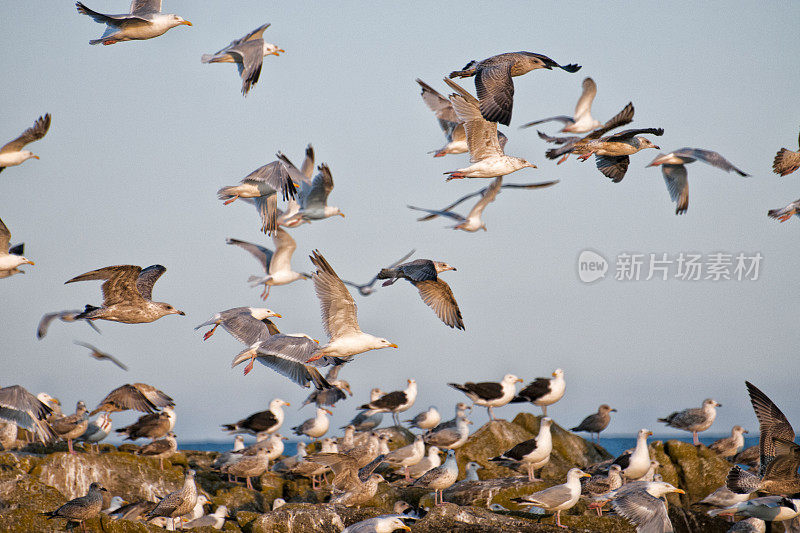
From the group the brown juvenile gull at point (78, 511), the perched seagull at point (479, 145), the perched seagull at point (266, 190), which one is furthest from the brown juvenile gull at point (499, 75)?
the brown juvenile gull at point (78, 511)

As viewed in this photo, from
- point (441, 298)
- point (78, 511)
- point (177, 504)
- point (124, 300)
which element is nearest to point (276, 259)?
point (441, 298)

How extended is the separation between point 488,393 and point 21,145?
29.4 feet

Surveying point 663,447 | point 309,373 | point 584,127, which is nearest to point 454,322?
point 309,373

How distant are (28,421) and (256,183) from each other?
15.4ft

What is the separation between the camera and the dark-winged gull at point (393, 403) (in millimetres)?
18328

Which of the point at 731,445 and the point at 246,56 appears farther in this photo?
the point at 731,445

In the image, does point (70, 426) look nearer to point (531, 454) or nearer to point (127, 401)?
point (127, 401)

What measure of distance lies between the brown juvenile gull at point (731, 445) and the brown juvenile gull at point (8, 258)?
1158 centimetres

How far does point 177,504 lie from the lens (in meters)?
Answer: 12.1

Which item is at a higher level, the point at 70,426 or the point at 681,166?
the point at 681,166

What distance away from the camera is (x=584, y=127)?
694 inches

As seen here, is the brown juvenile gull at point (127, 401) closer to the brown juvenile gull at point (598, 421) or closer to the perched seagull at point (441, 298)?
the perched seagull at point (441, 298)

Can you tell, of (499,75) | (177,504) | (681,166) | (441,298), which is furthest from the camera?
(681,166)

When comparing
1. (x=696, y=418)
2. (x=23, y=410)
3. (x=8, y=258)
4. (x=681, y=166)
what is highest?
(x=681, y=166)
